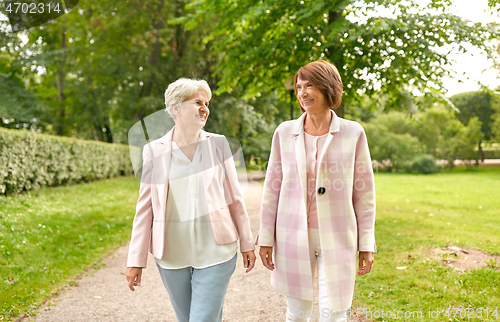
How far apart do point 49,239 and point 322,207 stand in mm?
5747

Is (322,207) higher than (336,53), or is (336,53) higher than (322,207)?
(336,53)

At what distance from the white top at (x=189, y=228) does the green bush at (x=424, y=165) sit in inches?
1013

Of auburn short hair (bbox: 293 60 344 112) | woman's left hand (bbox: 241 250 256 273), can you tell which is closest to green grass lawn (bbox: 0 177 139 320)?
woman's left hand (bbox: 241 250 256 273)

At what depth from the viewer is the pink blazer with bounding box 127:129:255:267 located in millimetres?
2362

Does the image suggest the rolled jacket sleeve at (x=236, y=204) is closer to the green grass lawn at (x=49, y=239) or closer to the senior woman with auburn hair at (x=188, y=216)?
the senior woman with auburn hair at (x=188, y=216)

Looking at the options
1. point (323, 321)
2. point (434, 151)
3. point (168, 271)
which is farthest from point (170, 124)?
point (434, 151)

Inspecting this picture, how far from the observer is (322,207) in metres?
2.36

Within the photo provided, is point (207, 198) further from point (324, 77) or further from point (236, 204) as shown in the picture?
point (324, 77)

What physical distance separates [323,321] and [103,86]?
21713mm

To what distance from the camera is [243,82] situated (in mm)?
9297

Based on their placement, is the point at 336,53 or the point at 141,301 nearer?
the point at 141,301

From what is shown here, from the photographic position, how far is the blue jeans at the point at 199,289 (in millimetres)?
2307

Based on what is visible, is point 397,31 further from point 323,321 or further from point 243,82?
point 323,321

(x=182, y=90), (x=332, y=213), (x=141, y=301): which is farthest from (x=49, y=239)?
(x=332, y=213)
